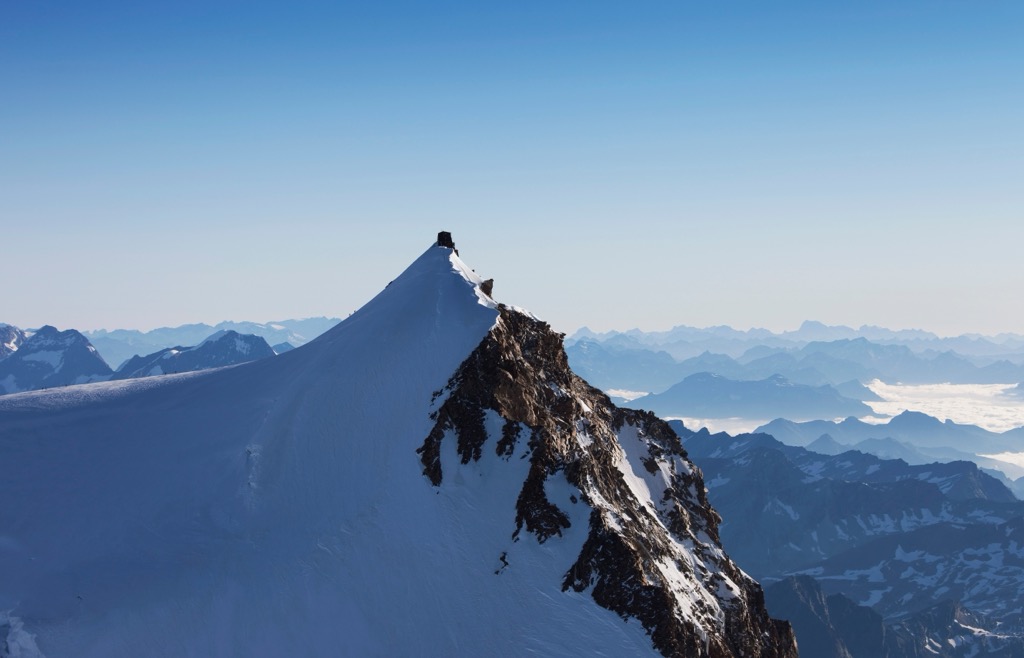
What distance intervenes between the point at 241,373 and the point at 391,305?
23.4 metres

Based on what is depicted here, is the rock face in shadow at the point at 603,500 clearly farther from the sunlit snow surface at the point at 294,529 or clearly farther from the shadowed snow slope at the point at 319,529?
the sunlit snow surface at the point at 294,529

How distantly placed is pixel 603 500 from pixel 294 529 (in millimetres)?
32340

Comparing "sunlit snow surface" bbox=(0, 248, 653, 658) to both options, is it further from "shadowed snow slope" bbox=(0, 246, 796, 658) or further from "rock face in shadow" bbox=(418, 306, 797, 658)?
"rock face in shadow" bbox=(418, 306, 797, 658)

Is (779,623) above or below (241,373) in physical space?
below

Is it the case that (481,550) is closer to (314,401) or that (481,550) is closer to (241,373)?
(314,401)

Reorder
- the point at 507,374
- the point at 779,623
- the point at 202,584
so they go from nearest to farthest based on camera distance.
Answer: the point at 202,584 → the point at 507,374 → the point at 779,623

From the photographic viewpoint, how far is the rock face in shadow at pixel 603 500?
90.1 metres

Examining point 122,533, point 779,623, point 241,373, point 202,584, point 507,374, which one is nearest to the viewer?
point 202,584

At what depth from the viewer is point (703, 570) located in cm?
10712

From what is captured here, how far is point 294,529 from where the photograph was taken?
3693 inches

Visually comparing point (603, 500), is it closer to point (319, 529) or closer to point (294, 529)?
point (319, 529)

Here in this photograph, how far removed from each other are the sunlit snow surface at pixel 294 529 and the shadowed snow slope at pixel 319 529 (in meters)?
0.20

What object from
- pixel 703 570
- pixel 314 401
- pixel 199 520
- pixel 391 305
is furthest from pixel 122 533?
pixel 703 570

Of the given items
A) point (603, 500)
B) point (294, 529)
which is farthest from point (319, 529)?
point (603, 500)
